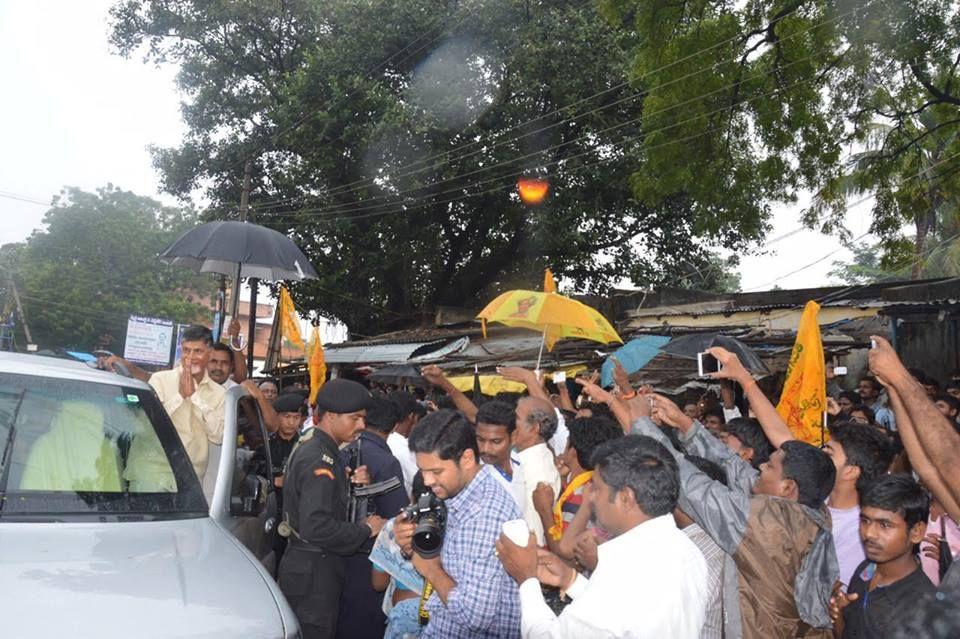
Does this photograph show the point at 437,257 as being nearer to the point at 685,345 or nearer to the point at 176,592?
the point at 685,345

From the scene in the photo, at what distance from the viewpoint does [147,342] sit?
19453mm

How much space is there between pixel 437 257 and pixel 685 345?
1383 cm

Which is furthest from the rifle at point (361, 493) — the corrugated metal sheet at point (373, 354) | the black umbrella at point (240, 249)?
the corrugated metal sheet at point (373, 354)

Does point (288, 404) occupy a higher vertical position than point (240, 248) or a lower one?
lower

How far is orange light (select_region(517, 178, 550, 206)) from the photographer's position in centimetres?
2120

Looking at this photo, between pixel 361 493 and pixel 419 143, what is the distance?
17.3 m

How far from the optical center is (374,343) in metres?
22.1

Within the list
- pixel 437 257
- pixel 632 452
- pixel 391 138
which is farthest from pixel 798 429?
pixel 437 257

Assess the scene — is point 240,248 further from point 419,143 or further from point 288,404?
point 419,143

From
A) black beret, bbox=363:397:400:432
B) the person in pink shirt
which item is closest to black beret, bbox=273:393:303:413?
black beret, bbox=363:397:400:432

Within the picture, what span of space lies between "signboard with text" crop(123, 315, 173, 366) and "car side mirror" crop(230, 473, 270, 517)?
15.7 m

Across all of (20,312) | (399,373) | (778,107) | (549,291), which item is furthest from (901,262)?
(20,312)

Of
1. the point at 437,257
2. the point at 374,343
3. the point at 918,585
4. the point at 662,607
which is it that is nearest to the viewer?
the point at 662,607

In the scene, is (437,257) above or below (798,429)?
above
